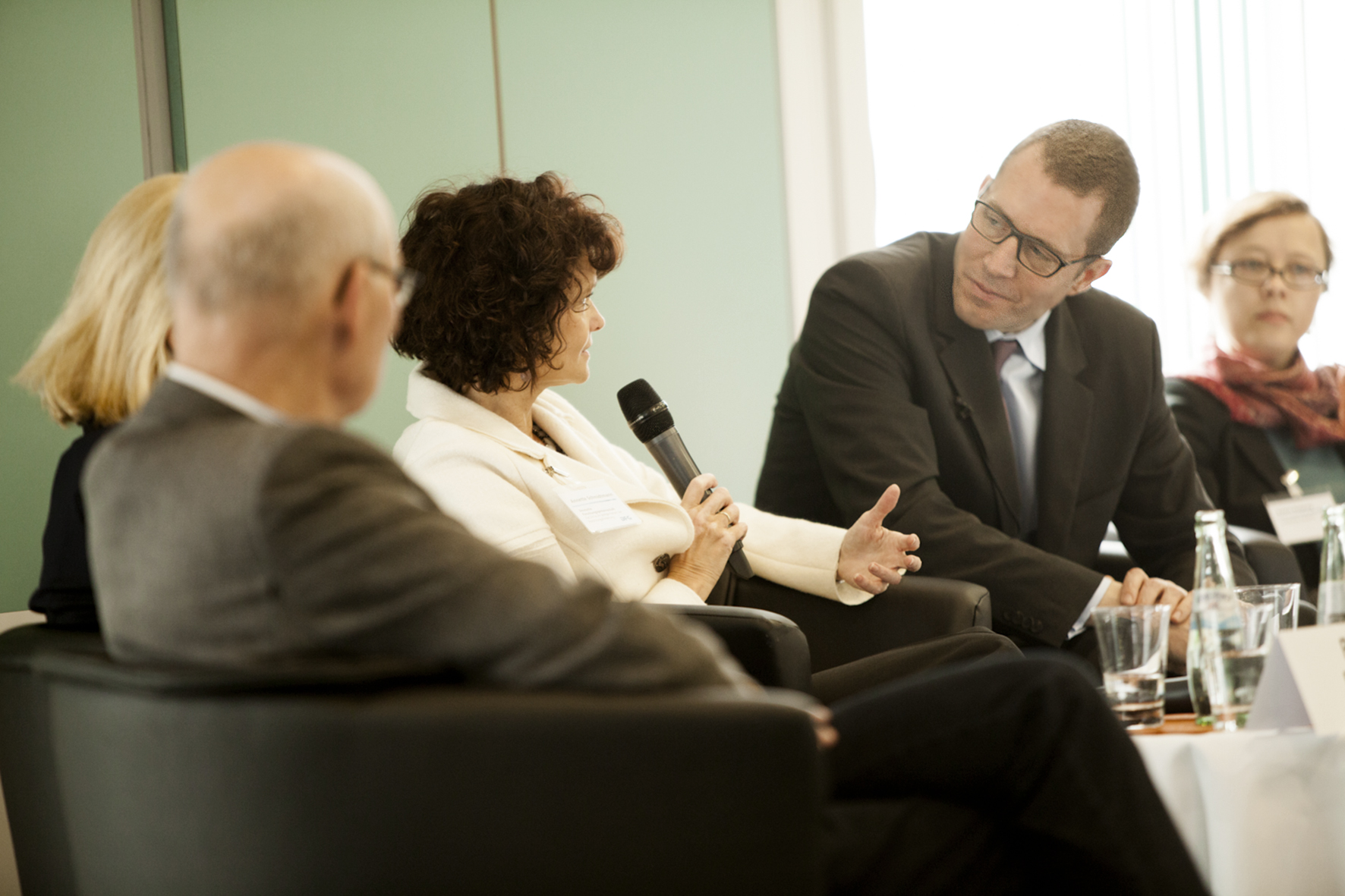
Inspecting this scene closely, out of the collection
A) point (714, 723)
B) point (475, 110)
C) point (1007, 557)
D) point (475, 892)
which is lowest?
point (1007, 557)

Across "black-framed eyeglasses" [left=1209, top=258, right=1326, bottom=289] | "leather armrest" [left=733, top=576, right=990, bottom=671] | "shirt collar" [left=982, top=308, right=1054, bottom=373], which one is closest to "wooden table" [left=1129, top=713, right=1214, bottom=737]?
"leather armrest" [left=733, top=576, right=990, bottom=671]

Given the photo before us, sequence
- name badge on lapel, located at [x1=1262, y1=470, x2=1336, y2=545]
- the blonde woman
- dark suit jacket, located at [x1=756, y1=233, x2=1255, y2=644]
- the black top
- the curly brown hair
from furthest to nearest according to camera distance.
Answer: name badge on lapel, located at [x1=1262, y1=470, x2=1336, y2=545] → dark suit jacket, located at [x1=756, y1=233, x2=1255, y2=644] → the curly brown hair → the blonde woman → the black top

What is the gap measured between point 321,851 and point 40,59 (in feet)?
7.29

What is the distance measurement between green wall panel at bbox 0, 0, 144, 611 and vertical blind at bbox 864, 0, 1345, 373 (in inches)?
94.5

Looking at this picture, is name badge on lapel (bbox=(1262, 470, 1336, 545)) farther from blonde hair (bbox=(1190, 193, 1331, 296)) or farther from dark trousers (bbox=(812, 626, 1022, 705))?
dark trousers (bbox=(812, 626, 1022, 705))

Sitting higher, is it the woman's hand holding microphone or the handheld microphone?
the handheld microphone

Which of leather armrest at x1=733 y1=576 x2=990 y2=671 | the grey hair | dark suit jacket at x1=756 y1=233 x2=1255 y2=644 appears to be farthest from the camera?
dark suit jacket at x1=756 y1=233 x2=1255 y2=644

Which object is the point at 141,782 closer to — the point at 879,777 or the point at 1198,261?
the point at 879,777

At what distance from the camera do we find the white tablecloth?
141 centimetres

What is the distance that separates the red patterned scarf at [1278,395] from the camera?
10.9 ft

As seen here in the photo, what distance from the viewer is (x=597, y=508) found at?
1.94 meters

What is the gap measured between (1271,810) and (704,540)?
3.32 feet

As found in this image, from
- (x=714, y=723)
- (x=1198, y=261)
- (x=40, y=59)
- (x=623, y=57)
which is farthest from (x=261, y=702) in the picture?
(x=1198, y=261)

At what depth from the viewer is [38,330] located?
8.04ft
